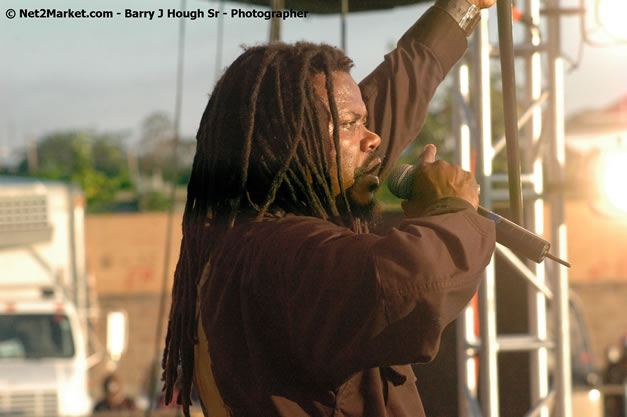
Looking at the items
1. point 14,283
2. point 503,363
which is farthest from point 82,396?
point 503,363

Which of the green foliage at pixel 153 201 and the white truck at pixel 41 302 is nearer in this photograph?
the white truck at pixel 41 302

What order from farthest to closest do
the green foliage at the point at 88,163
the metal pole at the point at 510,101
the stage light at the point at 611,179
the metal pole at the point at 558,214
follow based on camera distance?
the green foliage at the point at 88,163 < the stage light at the point at 611,179 < the metal pole at the point at 558,214 < the metal pole at the point at 510,101

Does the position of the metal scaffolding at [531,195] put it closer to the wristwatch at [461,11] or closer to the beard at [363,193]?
the wristwatch at [461,11]

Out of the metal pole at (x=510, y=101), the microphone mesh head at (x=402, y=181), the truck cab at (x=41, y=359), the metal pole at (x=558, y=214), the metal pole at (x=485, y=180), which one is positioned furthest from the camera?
the truck cab at (x=41, y=359)

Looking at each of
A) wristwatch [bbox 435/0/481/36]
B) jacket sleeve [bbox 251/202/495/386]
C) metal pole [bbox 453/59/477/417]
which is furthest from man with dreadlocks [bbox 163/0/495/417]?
metal pole [bbox 453/59/477/417]

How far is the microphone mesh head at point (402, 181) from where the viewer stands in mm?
1779

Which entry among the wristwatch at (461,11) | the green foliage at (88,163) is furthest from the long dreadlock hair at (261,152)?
the green foliage at (88,163)

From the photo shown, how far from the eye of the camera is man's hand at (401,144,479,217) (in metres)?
1.66

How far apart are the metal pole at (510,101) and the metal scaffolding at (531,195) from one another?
1.84m

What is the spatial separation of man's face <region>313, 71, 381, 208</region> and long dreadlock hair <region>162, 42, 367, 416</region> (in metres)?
0.01

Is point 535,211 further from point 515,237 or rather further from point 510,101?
point 515,237

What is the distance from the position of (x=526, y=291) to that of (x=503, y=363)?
0.36 m

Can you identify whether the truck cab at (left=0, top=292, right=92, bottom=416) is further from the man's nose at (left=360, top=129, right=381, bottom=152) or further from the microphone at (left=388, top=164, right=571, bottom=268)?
the microphone at (left=388, top=164, right=571, bottom=268)

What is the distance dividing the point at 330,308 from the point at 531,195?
2664 mm
